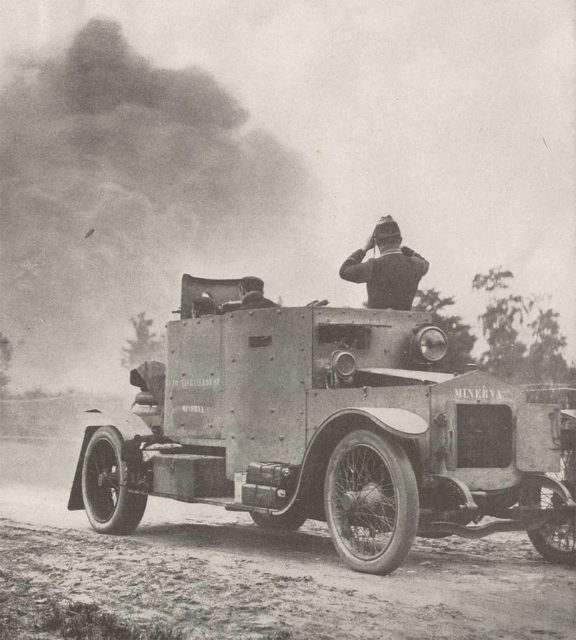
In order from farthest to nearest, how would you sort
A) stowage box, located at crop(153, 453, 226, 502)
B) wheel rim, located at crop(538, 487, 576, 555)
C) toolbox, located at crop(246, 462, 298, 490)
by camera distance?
stowage box, located at crop(153, 453, 226, 502) → toolbox, located at crop(246, 462, 298, 490) → wheel rim, located at crop(538, 487, 576, 555)

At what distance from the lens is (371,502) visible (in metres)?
5.91

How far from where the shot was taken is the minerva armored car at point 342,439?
5.95 meters

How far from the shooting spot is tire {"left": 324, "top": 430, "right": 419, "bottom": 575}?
559 centimetres

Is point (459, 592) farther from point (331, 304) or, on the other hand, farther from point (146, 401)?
point (146, 401)

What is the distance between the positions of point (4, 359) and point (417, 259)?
10.3 meters

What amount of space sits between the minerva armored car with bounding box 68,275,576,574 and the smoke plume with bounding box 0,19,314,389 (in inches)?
60.0

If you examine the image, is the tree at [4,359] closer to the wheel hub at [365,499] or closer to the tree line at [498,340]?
the tree line at [498,340]

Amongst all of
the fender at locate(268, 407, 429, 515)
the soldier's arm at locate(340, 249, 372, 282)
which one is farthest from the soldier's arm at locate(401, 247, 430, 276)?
the fender at locate(268, 407, 429, 515)

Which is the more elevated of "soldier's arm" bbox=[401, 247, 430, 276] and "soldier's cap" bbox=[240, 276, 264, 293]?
"soldier's arm" bbox=[401, 247, 430, 276]

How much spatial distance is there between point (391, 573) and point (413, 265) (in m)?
2.62

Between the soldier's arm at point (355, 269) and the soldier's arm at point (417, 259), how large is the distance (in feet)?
1.11

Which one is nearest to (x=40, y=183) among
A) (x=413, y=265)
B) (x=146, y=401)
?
(x=146, y=401)

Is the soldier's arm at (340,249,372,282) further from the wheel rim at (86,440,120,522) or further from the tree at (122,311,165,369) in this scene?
the tree at (122,311,165,369)

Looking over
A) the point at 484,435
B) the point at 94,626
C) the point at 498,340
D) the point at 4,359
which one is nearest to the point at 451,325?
the point at 498,340
